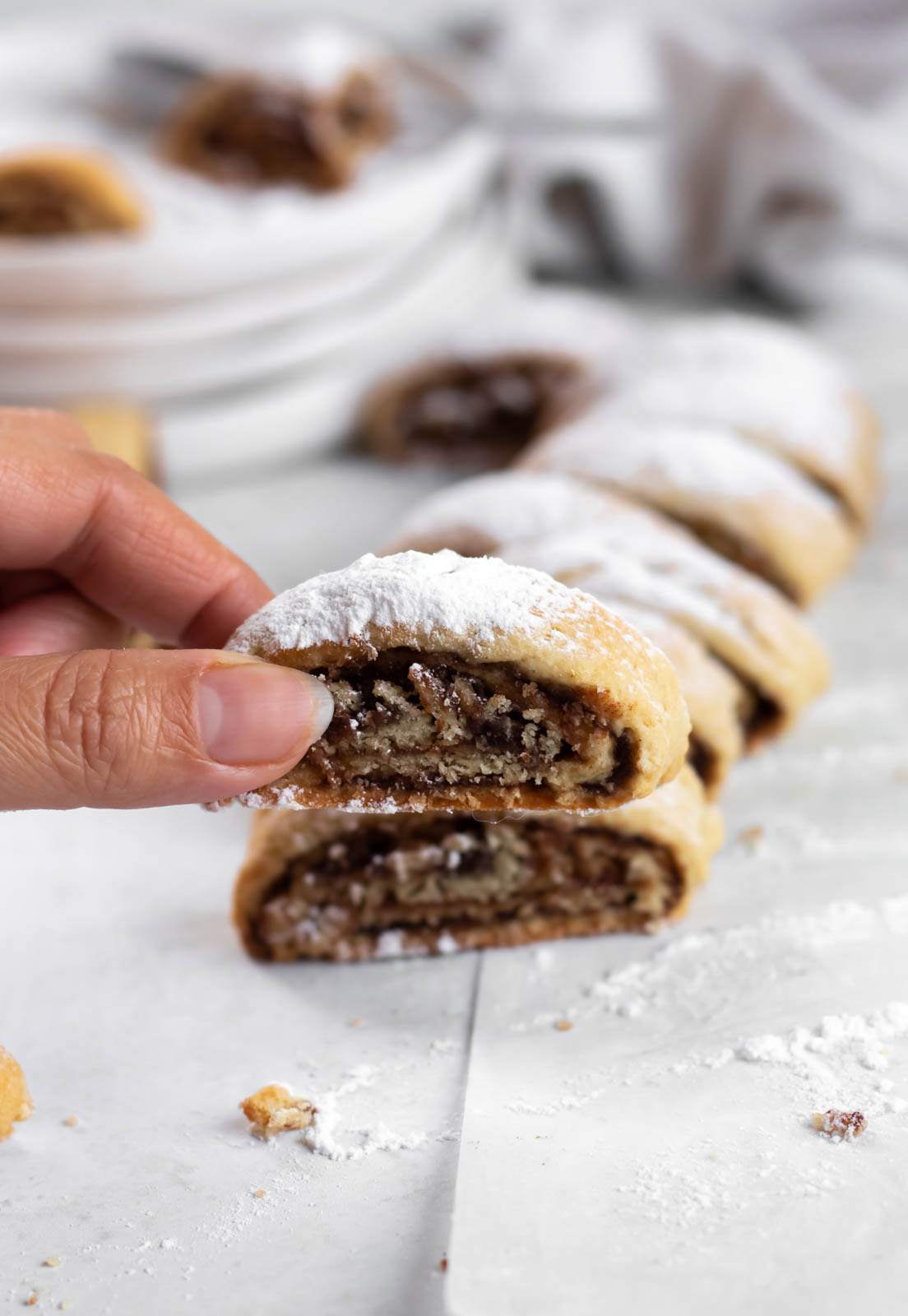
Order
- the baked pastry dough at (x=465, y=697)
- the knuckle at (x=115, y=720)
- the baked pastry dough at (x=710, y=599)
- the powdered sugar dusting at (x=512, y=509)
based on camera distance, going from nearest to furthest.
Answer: the knuckle at (x=115, y=720), the baked pastry dough at (x=465, y=697), the baked pastry dough at (x=710, y=599), the powdered sugar dusting at (x=512, y=509)

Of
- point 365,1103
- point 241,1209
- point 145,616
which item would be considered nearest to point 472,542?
point 145,616

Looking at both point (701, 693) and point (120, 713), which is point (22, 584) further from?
point (701, 693)

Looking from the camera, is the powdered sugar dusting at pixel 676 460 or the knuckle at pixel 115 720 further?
the powdered sugar dusting at pixel 676 460

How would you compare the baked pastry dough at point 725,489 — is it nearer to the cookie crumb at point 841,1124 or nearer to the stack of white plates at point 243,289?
the stack of white plates at point 243,289

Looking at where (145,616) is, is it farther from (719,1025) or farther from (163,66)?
(163,66)

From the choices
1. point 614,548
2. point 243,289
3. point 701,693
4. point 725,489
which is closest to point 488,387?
point 243,289

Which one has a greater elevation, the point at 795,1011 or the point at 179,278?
the point at 179,278

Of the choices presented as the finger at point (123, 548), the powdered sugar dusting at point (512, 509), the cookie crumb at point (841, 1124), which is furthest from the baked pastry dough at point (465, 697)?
the powdered sugar dusting at point (512, 509)

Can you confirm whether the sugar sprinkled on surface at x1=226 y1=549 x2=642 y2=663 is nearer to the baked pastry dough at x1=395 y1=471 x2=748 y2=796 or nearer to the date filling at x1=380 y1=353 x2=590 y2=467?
the baked pastry dough at x1=395 y1=471 x2=748 y2=796
